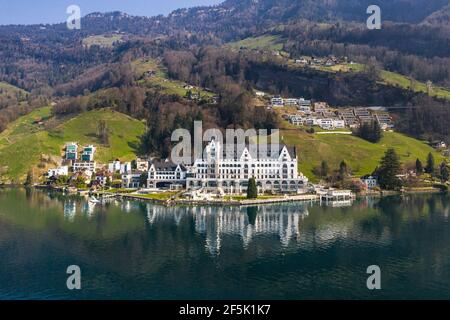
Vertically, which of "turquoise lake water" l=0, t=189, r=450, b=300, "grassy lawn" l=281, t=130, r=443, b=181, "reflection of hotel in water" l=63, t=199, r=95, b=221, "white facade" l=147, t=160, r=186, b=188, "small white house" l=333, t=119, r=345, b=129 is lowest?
"turquoise lake water" l=0, t=189, r=450, b=300

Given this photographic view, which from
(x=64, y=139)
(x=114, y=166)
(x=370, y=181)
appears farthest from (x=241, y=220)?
(x=64, y=139)

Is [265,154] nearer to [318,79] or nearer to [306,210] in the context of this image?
[306,210]

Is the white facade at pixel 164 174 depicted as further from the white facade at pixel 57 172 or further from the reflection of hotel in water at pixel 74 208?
the white facade at pixel 57 172

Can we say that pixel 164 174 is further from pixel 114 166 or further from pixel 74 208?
pixel 74 208

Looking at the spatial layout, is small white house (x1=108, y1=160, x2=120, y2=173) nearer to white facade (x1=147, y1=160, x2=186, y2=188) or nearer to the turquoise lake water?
white facade (x1=147, y1=160, x2=186, y2=188)

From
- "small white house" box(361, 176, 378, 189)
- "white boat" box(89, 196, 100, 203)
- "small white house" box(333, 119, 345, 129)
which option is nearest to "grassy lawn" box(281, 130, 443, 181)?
"small white house" box(361, 176, 378, 189)
